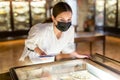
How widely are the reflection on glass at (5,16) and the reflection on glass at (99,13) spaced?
13.7 ft

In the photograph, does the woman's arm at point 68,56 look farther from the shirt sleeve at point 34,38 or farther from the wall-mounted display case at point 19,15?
the wall-mounted display case at point 19,15

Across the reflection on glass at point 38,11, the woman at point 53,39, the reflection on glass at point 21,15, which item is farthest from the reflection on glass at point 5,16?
the woman at point 53,39

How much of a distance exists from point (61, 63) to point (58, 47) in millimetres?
303

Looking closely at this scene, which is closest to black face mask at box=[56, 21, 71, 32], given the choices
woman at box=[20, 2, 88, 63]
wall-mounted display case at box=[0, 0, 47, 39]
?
woman at box=[20, 2, 88, 63]

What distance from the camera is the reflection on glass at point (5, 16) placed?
7709 mm

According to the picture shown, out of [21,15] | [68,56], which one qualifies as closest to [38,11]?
[21,15]

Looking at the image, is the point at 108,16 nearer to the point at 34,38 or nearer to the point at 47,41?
the point at 47,41

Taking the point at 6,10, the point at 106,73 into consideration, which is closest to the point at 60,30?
the point at 106,73

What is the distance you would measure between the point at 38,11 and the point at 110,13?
323 centimetres

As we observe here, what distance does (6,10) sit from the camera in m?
7.76

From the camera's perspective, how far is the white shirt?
200 centimetres

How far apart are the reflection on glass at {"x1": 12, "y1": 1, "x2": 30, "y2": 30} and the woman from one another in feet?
19.9

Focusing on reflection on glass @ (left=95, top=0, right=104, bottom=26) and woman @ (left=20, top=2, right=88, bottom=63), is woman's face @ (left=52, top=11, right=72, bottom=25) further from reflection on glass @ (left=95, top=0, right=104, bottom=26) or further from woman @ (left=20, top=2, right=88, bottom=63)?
reflection on glass @ (left=95, top=0, right=104, bottom=26)

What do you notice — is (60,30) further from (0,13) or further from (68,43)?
(0,13)
